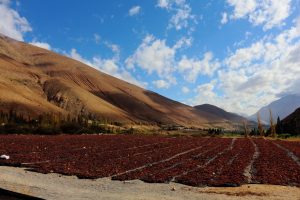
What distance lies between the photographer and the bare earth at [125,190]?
13523 mm

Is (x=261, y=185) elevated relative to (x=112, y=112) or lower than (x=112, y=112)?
lower

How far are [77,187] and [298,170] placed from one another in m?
11.4

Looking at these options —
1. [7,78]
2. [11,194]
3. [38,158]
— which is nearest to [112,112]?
[7,78]

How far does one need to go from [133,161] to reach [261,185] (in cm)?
962

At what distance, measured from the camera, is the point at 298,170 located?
2009cm

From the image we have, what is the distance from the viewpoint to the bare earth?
13523 millimetres

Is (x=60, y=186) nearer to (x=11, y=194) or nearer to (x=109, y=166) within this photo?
(x=11, y=194)

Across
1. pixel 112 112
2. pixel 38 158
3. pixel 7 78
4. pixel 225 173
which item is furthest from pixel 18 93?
pixel 225 173

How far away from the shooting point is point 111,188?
49.9 feet

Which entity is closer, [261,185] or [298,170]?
[261,185]

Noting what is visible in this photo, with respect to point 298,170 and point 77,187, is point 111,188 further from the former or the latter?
point 298,170

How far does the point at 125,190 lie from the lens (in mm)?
14773

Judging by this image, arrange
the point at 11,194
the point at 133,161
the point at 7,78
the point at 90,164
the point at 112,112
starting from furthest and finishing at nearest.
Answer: the point at 112,112 → the point at 7,78 → the point at 133,161 → the point at 90,164 → the point at 11,194

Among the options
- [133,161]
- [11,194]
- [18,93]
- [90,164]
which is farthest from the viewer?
[18,93]
